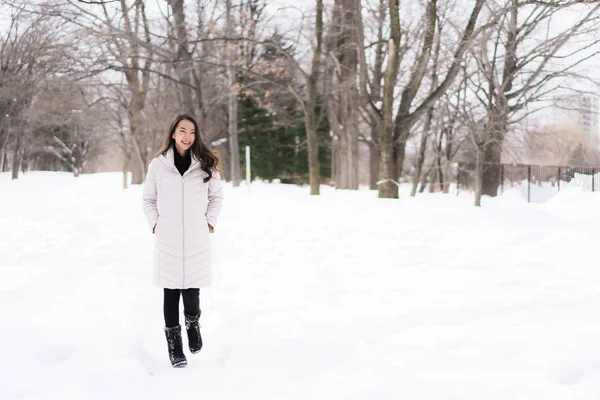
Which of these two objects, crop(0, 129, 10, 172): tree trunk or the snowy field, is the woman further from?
crop(0, 129, 10, 172): tree trunk

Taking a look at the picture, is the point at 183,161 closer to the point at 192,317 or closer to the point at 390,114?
the point at 192,317

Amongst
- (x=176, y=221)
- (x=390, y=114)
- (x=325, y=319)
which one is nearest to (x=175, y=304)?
(x=176, y=221)

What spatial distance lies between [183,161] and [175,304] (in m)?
1.10

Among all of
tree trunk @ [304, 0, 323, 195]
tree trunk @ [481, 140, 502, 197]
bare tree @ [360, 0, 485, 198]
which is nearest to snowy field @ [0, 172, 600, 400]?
bare tree @ [360, 0, 485, 198]

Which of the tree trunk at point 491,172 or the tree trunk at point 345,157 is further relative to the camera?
the tree trunk at point 345,157

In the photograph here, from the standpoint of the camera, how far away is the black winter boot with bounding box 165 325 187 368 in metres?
3.77

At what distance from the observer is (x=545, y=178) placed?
2362 cm

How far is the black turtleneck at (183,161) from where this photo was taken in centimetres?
390

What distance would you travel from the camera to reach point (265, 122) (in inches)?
1405

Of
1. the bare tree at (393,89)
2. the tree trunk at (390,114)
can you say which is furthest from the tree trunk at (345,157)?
the tree trunk at (390,114)

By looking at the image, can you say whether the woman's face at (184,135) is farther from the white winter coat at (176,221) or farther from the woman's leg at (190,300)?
→ the woman's leg at (190,300)

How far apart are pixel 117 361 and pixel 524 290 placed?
13.3 ft

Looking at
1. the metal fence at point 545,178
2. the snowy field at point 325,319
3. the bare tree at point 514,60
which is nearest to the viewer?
the snowy field at point 325,319

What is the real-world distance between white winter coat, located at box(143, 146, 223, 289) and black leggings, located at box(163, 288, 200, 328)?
12cm
